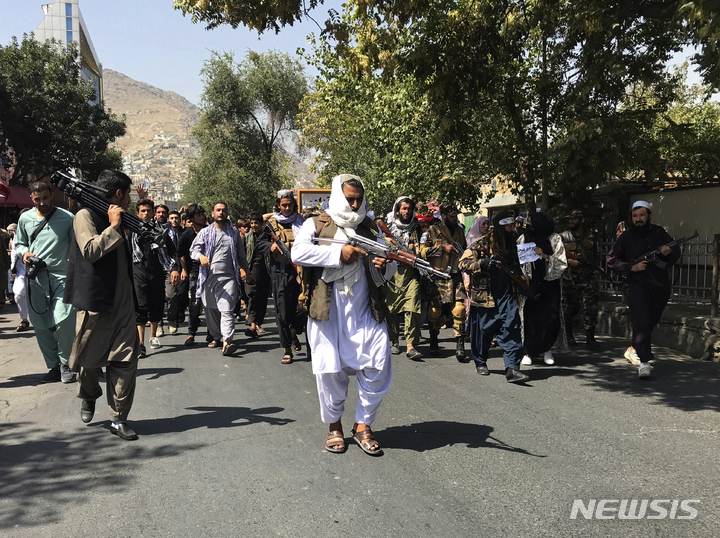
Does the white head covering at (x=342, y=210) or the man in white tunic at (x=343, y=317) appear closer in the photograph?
the man in white tunic at (x=343, y=317)

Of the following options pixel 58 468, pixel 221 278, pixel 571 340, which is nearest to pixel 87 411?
pixel 58 468

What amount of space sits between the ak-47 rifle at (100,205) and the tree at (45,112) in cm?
2242

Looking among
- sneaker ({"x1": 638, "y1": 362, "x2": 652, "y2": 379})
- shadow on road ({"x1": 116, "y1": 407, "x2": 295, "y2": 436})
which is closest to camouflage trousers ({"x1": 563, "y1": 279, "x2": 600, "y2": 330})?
sneaker ({"x1": 638, "y1": 362, "x2": 652, "y2": 379})

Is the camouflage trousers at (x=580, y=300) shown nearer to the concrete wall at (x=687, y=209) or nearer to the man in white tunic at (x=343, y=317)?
the man in white tunic at (x=343, y=317)

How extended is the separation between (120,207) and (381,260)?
6.80 feet

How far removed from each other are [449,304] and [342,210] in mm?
4810

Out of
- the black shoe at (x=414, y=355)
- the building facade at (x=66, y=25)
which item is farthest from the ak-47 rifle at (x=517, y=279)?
the building facade at (x=66, y=25)

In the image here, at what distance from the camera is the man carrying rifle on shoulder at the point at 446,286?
8.74 meters

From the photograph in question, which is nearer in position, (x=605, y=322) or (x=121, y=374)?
(x=121, y=374)

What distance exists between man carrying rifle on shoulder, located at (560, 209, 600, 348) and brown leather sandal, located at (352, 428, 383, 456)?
541 centimetres

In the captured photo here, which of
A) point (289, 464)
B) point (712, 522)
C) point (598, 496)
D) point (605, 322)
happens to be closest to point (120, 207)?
point (289, 464)

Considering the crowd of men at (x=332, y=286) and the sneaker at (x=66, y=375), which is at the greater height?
the crowd of men at (x=332, y=286)

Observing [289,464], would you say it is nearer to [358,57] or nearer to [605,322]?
[358,57]

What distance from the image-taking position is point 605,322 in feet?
36.4
